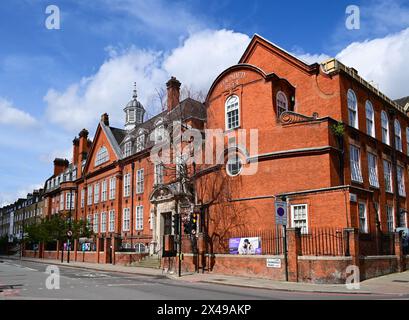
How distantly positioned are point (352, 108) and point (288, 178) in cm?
772

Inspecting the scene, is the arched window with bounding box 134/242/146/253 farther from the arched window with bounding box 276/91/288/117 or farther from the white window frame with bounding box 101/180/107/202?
the arched window with bounding box 276/91/288/117

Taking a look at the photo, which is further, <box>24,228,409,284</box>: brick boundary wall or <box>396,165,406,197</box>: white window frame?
<box>396,165,406,197</box>: white window frame

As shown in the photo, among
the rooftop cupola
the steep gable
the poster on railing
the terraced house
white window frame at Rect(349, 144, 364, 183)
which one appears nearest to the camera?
the terraced house

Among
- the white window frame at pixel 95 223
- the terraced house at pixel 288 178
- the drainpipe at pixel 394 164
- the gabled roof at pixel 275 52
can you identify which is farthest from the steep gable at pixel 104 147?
the drainpipe at pixel 394 164

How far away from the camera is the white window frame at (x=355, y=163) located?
87.1 feet

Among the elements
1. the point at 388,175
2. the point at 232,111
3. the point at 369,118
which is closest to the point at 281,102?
the point at 232,111

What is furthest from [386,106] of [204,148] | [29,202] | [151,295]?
[29,202]

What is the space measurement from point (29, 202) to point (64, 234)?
48679mm

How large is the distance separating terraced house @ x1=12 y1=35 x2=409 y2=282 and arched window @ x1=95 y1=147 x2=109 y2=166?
548 inches

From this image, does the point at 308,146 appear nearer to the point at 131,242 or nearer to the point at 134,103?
the point at 131,242

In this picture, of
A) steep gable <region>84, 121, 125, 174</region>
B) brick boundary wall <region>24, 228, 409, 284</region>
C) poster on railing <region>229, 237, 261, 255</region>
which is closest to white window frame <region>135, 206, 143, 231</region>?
steep gable <region>84, 121, 125, 174</region>

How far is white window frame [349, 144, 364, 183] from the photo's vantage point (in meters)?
26.5

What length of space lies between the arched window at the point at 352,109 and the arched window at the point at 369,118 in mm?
1954
